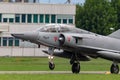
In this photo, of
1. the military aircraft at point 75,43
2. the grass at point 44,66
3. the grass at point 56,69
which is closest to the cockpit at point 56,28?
the military aircraft at point 75,43

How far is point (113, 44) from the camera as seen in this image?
40.1 metres

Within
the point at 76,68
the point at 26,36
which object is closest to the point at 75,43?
the point at 76,68

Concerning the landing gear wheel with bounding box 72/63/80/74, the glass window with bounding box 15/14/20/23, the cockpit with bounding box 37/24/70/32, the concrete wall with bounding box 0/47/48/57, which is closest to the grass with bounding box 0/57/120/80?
the landing gear wheel with bounding box 72/63/80/74

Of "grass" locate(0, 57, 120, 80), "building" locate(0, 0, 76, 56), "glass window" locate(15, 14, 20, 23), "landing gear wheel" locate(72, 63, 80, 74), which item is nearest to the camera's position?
"grass" locate(0, 57, 120, 80)

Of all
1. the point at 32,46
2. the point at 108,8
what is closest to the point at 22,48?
the point at 32,46

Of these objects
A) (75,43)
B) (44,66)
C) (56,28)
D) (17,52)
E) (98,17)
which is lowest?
(17,52)

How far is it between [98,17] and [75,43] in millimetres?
73913

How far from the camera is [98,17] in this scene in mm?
112312

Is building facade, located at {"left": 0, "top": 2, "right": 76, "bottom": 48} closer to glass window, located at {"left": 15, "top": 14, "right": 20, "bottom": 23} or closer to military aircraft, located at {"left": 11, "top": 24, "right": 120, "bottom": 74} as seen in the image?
glass window, located at {"left": 15, "top": 14, "right": 20, "bottom": 23}

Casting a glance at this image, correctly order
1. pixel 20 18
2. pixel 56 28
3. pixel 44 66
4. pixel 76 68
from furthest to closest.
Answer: pixel 20 18 → pixel 44 66 → pixel 76 68 → pixel 56 28

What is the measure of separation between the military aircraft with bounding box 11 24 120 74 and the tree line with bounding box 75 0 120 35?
6838cm

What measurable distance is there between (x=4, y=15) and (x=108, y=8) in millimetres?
28552

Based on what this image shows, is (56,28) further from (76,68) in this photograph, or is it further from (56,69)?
(56,69)

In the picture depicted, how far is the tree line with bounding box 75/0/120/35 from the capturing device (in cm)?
11062
